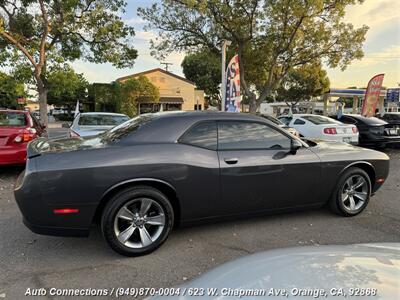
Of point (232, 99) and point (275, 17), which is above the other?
point (275, 17)

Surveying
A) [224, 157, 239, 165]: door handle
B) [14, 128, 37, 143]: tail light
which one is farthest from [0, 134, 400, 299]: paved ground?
[14, 128, 37, 143]: tail light

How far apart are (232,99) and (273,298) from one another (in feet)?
38.0

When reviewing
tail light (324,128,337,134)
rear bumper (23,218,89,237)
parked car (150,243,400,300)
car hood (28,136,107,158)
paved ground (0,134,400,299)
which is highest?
car hood (28,136,107,158)

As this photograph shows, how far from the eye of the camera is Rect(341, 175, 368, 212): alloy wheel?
447 cm

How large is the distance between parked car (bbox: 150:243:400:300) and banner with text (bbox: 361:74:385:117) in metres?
15.1

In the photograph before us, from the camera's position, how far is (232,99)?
12688mm

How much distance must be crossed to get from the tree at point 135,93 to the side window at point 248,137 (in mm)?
30601

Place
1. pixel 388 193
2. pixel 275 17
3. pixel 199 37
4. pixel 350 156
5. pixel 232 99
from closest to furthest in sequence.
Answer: pixel 350 156 < pixel 388 193 < pixel 232 99 < pixel 275 17 < pixel 199 37

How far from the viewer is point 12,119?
6.99 m

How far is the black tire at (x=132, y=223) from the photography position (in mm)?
3217

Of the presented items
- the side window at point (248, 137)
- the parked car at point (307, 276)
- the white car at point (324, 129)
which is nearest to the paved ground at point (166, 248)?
the side window at point (248, 137)

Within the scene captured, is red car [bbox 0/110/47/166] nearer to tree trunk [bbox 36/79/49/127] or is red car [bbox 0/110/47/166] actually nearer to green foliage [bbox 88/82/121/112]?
tree trunk [bbox 36/79/49/127]

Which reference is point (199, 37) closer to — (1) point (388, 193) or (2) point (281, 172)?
(1) point (388, 193)

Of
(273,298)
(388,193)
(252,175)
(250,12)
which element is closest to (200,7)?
(250,12)
